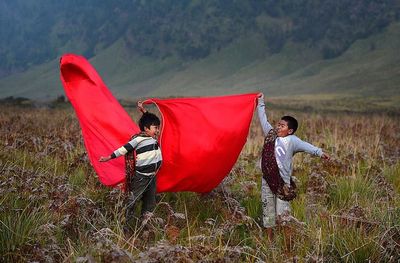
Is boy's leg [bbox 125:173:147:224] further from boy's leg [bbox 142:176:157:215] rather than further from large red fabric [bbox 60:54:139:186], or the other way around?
large red fabric [bbox 60:54:139:186]

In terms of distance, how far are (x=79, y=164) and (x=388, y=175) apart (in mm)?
5087

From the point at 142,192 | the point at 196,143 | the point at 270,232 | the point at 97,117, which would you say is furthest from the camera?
the point at 97,117

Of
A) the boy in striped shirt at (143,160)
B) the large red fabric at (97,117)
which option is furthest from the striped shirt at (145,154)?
the large red fabric at (97,117)

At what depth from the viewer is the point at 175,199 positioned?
7176 millimetres

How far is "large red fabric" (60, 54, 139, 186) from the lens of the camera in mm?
6992

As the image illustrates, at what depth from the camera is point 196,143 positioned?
6.39 metres

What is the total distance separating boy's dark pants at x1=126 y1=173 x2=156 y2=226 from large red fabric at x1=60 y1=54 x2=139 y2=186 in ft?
1.48

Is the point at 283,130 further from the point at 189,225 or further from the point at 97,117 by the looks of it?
the point at 97,117

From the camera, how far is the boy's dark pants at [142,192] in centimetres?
604

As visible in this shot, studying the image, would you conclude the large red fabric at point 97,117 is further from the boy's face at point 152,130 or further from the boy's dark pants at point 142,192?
the boy's face at point 152,130

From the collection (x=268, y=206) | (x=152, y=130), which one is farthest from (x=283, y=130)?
(x=152, y=130)

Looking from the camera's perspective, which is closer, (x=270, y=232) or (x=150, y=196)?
(x=270, y=232)

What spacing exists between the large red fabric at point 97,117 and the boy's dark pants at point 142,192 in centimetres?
45

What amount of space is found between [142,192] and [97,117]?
1.81 meters
